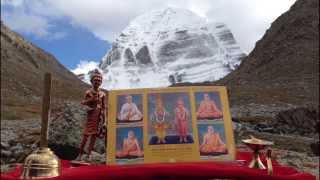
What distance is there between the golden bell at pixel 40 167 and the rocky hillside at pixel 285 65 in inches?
3018

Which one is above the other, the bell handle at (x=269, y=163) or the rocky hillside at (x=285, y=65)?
the rocky hillside at (x=285, y=65)

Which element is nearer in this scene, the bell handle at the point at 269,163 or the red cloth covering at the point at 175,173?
the red cloth covering at the point at 175,173

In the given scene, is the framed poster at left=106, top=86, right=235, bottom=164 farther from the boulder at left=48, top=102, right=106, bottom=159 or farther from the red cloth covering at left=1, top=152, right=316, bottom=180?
the boulder at left=48, top=102, right=106, bottom=159

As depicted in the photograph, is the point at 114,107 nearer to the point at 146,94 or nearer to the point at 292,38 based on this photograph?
the point at 146,94

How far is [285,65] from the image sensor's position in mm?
117812

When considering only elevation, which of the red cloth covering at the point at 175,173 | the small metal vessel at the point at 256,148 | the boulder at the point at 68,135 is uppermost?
the boulder at the point at 68,135

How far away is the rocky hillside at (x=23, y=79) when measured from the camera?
92.6 meters

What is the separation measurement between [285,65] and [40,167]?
373 ft

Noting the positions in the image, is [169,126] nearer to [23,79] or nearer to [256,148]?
[256,148]

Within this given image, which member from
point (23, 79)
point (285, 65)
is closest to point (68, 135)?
point (285, 65)

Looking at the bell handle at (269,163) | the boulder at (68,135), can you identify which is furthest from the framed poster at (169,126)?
the boulder at (68,135)

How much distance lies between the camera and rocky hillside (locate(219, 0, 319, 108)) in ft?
308

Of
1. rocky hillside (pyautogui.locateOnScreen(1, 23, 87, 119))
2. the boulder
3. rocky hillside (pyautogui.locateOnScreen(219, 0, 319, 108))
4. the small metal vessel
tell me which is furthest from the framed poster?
rocky hillside (pyautogui.locateOnScreen(219, 0, 319, 108))

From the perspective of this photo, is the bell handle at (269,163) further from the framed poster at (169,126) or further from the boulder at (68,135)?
the boulder at (68,135)
